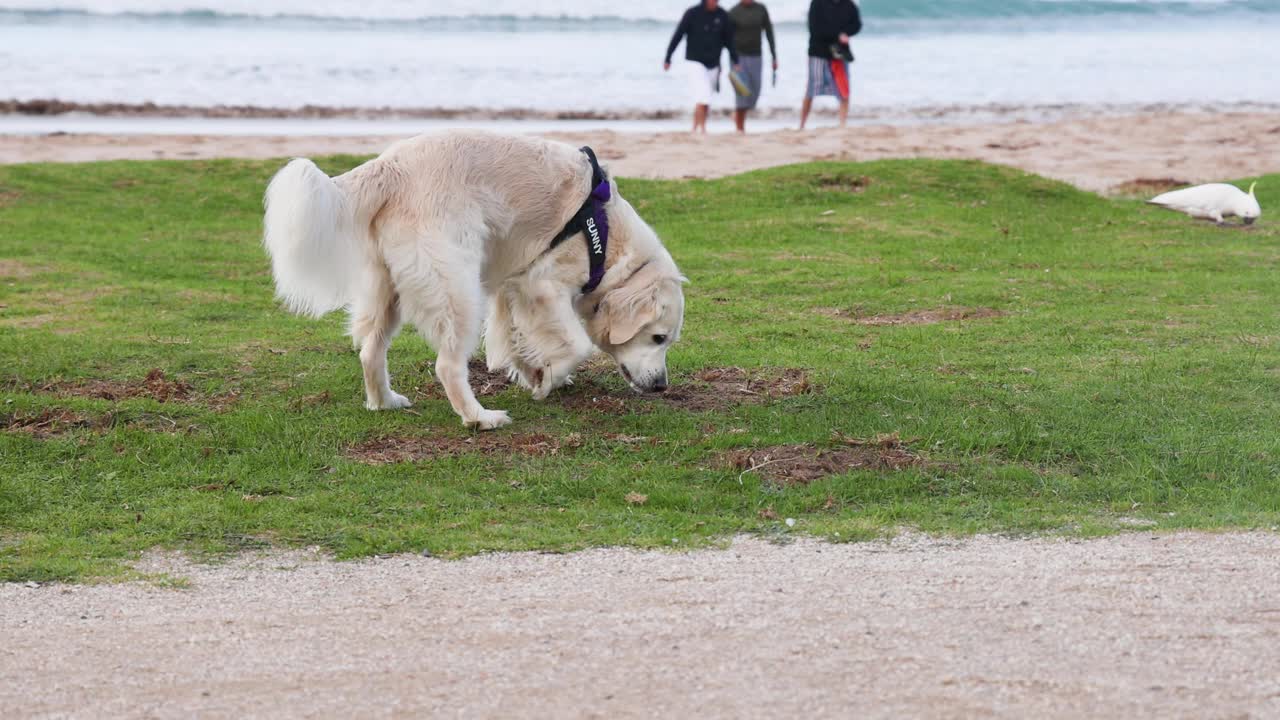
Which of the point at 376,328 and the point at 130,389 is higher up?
the point at 376,328

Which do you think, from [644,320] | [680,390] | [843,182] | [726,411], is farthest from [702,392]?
[843,182]

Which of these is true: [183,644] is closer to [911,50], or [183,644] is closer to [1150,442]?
[1150,442]

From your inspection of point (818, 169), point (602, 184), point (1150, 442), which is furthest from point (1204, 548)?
point (818, 169)

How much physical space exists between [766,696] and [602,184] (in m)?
3.97

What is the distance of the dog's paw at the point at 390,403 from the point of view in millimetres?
6945

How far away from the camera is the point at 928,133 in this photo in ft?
70.8

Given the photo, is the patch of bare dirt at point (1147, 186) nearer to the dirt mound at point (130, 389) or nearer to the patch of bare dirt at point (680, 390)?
the patch of bare dirt at point (680, 390)

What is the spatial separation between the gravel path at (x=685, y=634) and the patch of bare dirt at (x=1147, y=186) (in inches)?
451

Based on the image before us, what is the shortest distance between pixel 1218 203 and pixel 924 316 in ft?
17.1

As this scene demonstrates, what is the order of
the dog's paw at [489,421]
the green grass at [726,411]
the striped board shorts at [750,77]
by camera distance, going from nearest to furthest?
the green grass at [726,411], the dog's paw at [489,421], the striped board shorts at [750,77]

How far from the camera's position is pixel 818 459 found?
20.2 ft

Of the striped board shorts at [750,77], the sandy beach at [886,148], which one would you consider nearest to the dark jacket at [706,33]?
the striped board shorts at [750,77]

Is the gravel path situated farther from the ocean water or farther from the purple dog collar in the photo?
the ocean water

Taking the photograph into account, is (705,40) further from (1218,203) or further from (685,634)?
(685,634)
